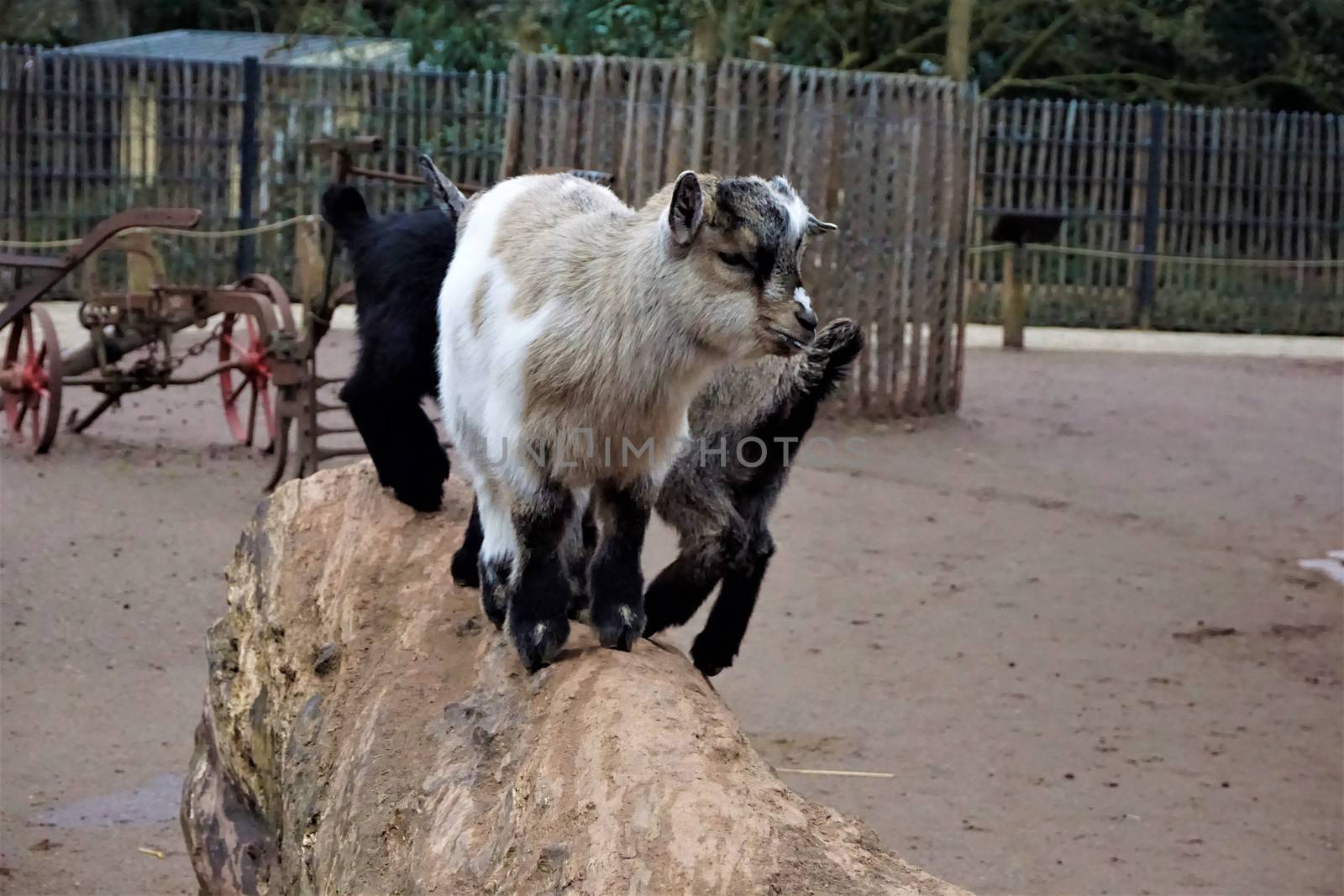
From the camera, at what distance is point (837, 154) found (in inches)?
430

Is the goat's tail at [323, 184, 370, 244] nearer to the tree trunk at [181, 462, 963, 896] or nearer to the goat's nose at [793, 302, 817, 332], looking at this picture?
the tree trunk at [181, 462, 963, 896]

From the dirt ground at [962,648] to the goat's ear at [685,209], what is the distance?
248 centimetres

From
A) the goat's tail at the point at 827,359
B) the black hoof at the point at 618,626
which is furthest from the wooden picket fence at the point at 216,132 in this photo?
the black hoof at the point at 618,626

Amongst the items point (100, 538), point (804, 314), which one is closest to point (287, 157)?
point (100, 538)

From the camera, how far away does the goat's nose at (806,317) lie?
3367 millimetres

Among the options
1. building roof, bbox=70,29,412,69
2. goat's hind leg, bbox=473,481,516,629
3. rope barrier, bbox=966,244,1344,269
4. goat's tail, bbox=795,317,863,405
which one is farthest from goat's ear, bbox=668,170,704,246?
building roof, bbox=70,29,412,69

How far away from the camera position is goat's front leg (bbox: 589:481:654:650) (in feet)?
12.0

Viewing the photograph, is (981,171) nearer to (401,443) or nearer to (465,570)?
(401,443)

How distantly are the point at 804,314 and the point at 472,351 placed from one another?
875 millimetres

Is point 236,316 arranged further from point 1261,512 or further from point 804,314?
point 804,314

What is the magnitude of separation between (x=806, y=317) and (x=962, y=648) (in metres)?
4.18

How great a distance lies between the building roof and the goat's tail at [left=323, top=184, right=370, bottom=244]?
1361 centimetres

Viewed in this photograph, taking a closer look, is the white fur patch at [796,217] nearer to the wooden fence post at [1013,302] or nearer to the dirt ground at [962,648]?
the dirt ground at [962,648]

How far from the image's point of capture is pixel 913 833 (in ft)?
17.7
